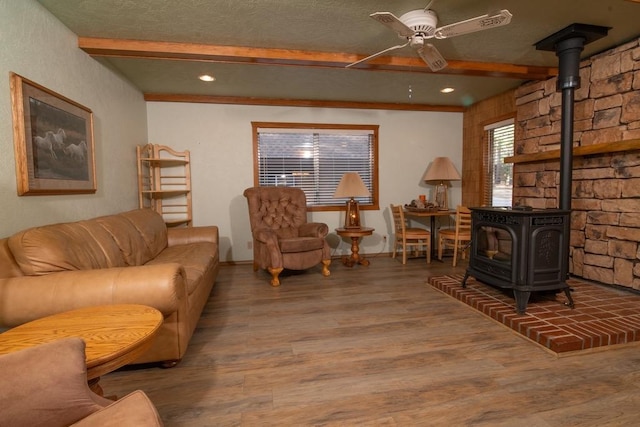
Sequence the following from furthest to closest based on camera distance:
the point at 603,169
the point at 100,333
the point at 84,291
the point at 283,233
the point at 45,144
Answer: the point at 283,233 < the point at 603,169 < the point at 45,144 < the point at 84,291 < the point at 100,333

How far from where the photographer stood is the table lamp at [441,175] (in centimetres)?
472

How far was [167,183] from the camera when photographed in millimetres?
4484

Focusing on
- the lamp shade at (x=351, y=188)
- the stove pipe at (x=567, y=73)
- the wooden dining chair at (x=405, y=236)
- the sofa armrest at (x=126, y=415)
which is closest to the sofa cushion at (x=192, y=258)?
the sofa armrest at (x=126, y=415)

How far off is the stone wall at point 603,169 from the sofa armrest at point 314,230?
2613mm

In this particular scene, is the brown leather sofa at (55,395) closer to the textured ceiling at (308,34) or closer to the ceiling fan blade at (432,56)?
the textured ceiling at (308,34)

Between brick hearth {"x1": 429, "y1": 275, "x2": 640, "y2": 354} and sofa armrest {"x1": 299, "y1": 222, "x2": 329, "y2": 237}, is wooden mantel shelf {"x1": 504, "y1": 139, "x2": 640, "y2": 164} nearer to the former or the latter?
brick hearth {"x1": 429, "y1": 275, "x2": 640, "y2": 354}

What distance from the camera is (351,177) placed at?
14.6ft

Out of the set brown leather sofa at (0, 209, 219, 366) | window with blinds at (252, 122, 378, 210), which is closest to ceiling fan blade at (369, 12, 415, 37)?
brown leather sofa at (0, 209, 219, 366)

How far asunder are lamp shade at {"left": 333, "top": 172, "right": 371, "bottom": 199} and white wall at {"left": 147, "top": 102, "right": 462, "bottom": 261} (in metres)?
0.64

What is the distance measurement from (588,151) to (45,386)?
4.11 m

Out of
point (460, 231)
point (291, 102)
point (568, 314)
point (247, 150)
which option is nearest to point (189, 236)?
point (247, 150)

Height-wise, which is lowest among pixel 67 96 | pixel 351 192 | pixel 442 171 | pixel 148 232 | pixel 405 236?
pixel 405 236

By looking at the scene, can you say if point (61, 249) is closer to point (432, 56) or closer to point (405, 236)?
point (432, 56)

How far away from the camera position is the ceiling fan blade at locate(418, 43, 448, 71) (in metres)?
2.39
